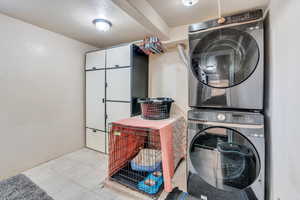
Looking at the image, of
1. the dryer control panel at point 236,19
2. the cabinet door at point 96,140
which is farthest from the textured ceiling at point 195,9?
the cabinet door at point 96,140

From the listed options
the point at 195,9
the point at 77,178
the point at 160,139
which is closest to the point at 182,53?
the point at 195,9

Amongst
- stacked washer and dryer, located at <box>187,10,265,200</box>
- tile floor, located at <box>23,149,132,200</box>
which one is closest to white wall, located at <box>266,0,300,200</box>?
stacked washer and dryer, located at <box>187,10,265,200</box>

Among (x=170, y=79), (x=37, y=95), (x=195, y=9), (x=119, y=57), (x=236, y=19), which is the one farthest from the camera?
(x=170, y=79)

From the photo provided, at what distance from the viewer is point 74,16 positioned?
5.72ft

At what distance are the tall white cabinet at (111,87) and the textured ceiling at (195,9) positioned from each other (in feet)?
2.40

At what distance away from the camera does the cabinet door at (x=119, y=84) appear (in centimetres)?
220

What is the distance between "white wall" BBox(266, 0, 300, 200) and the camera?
716mm

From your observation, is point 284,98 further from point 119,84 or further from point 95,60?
point 95,60

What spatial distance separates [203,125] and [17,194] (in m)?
2.18

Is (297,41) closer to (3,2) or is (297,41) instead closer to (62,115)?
(3,2)

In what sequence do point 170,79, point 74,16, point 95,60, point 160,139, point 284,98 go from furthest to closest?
point 95,60 < point 170,79 < point 74,16 < point 160,139 < point 284,98

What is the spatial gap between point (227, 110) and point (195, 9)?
128cm

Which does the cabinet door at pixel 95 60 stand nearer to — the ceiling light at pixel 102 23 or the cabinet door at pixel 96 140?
the ceiling light at pixel 102 23

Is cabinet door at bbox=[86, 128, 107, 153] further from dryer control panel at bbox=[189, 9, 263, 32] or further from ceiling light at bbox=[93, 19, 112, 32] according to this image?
dryer control panel at bbox=[189, 9, 263, 32]
